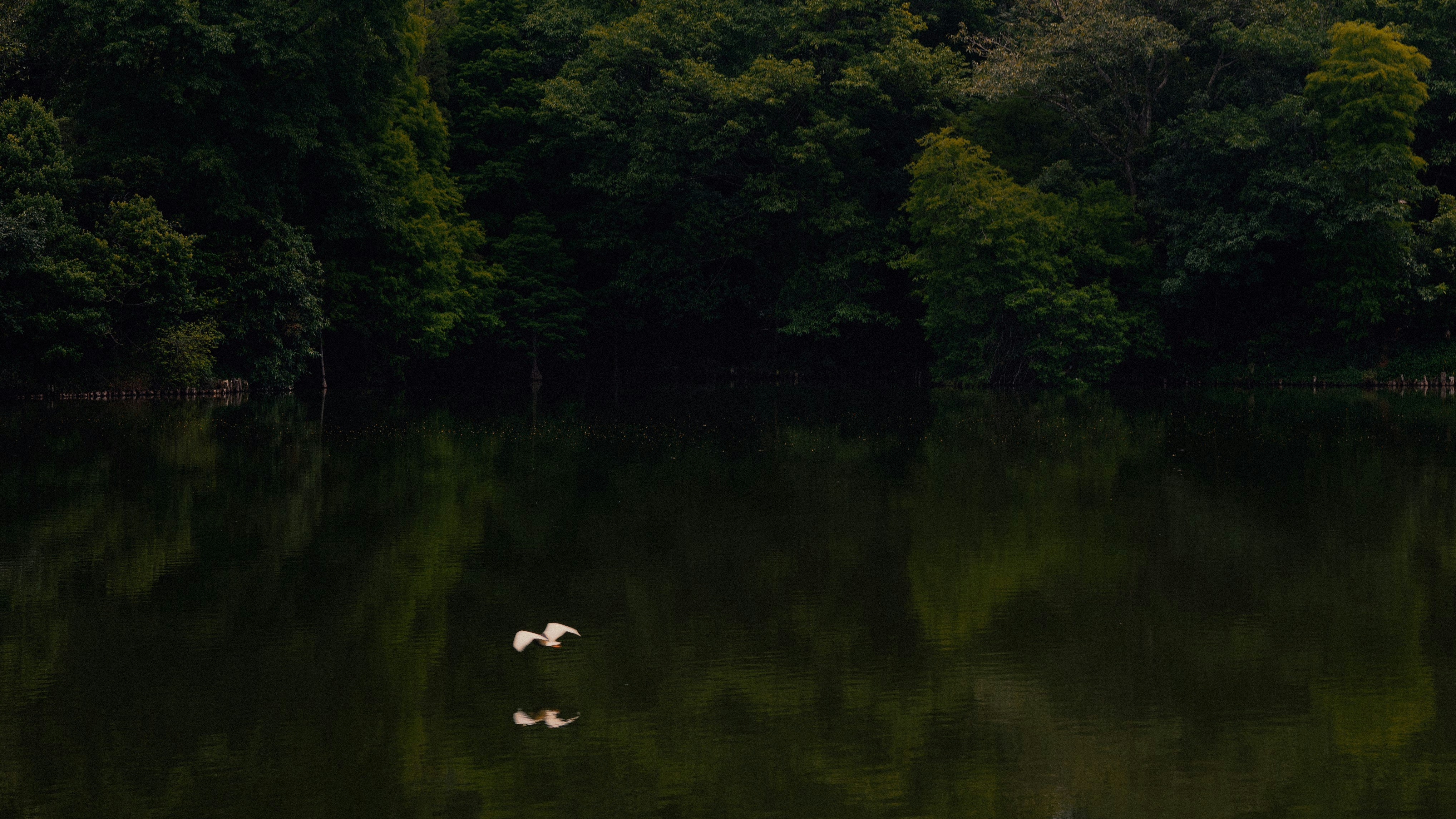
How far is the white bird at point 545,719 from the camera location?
6379 millimetres

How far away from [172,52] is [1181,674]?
105 feet

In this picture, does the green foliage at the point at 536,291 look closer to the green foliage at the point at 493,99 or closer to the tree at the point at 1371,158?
the green foliage at the point at 493,99

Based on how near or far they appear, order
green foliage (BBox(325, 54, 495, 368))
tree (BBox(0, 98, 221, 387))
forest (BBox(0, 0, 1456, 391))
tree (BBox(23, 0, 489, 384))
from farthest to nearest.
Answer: green foliage (BBox(325, 54, 495, 368)) < forest (BBox(0, 0, 1456, 391)) < tree (BBox(23, 0, 489, 384)) < tree (BBox(0, 98, 221, 387))

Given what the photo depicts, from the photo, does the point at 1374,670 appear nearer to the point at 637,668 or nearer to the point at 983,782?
the point at 983,782

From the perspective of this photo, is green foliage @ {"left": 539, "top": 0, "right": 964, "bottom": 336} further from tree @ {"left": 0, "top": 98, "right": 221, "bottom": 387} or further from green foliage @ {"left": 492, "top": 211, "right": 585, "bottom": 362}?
tree @ {"left": 0, "top": 98, "right": 221, "bottom": 387}

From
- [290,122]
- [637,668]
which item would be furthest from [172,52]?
[637,668]

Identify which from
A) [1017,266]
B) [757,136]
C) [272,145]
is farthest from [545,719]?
[757,136]

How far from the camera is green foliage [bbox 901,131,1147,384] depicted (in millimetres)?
41281

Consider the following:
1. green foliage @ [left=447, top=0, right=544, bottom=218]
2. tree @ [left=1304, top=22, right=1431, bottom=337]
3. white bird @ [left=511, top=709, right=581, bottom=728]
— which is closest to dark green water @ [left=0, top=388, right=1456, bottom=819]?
white bird @ [left=511, top=709, right=581, bottom=728]

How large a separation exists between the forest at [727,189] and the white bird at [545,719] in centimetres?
2776

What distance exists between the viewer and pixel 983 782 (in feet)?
18.4

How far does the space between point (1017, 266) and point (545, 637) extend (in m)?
35.0

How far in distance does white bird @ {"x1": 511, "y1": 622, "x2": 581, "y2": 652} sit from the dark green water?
0.07 m

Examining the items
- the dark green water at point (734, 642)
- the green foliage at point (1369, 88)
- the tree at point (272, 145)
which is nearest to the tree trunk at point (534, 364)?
the tree at point (272, 145)
